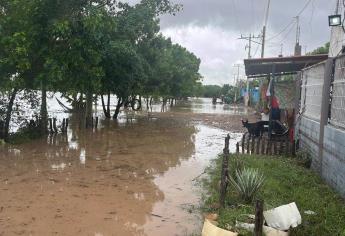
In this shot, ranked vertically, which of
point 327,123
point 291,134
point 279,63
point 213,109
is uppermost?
point 279,63

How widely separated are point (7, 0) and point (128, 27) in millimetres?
7786

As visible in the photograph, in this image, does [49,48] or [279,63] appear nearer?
[279,63]

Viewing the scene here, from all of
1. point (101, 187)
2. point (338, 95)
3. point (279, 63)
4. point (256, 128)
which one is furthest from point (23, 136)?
point (338, 95)

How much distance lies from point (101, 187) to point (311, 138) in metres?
5.73

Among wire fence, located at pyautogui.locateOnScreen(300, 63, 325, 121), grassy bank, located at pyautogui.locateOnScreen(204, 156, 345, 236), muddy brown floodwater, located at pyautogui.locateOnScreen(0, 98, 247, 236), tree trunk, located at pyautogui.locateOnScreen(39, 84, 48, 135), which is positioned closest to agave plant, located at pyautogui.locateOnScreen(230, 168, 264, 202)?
grassy bank, located at pyautogui.locateOnScreen(204, 156, 345, 236)

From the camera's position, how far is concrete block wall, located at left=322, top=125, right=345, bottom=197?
7.71m

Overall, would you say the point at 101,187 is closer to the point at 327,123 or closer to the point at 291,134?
the point at 327,123

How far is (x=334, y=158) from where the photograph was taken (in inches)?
328

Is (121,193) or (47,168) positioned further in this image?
(47,168)

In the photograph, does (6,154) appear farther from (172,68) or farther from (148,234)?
(172,68)

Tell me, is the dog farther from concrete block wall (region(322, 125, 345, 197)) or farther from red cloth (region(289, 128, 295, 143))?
concrete block wall (region(322, 125, 345, 197))

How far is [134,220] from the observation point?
7152 mm

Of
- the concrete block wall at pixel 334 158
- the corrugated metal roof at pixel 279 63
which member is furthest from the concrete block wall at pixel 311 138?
the corrugated metal roof at pixel 279 63

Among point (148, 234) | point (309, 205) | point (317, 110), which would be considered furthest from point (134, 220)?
point (317, 110)
